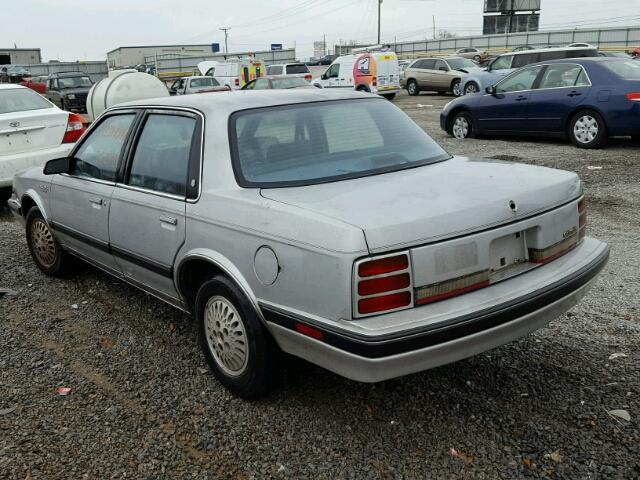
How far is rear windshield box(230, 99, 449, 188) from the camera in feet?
11.1

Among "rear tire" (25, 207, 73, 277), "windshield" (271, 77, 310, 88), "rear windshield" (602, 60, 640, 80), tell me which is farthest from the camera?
"windshield" (271, 77, 310, 88)

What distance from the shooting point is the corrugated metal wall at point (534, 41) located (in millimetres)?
44562

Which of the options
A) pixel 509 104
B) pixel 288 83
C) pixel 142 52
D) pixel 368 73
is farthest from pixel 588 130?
pixel 142 52

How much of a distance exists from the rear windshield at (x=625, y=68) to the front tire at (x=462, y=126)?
2.81m

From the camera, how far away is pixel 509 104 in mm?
11906

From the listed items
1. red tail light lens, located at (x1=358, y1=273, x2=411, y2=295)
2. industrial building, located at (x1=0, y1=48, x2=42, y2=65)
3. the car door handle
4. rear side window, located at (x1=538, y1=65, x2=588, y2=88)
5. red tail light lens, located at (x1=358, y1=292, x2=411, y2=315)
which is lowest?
red tail light lens, located at (x1=358, y1=292, x2=411, y2=315)

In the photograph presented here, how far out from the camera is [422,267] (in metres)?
2.67

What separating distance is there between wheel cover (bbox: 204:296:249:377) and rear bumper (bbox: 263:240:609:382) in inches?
11.6

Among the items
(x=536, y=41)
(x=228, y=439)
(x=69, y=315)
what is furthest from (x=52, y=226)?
(x=536, y=41)

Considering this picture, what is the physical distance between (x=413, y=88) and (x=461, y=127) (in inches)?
620

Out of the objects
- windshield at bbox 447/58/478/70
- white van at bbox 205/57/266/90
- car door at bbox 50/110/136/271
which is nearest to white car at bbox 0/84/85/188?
car door at bbox 50/110/136/271

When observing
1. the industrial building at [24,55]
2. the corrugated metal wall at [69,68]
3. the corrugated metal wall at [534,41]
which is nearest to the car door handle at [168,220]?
the corrugated metal wall at [534,41]

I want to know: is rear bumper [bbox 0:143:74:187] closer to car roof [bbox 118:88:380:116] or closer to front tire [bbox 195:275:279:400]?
car roof [bbox 118:88:380:116]

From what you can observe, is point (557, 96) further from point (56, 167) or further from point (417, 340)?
point (417, 340)
